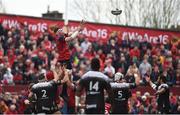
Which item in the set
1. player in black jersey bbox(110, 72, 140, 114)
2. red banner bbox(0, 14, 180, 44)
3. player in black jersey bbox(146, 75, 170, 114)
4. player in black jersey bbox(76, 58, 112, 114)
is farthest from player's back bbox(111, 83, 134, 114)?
red banner bbox(0, 14, 180, 44)

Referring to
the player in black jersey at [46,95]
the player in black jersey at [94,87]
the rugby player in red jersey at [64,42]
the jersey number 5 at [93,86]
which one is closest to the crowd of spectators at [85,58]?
the rugby player in red jersey at [64,42]

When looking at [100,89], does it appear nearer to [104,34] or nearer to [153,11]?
[104,34]

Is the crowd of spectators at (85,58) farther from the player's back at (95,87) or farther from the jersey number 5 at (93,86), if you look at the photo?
the jersey number 5 at (93,86)

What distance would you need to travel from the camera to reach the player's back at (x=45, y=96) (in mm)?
21703

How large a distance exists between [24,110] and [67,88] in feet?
15.6

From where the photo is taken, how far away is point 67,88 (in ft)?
77.4

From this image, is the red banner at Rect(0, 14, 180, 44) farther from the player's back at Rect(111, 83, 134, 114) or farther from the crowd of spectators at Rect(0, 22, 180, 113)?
the player's back at Rect(111, 83, 134, 114)

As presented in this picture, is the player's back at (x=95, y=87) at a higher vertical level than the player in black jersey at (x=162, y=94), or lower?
higher

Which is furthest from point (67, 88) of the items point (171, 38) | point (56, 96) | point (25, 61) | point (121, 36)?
point (171, 38)

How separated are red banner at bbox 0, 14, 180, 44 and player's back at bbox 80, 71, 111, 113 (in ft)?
54.4

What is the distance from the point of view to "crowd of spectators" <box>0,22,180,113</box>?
31859mm

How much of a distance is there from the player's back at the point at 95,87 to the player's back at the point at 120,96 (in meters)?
3.27

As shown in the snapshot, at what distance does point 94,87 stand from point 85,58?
1569 centimetres

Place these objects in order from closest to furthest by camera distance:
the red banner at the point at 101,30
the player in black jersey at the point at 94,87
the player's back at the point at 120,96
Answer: the player in black jersey at the point at 94,87, the player's back at the point at 120,96, the red banner at the point at 101,30
